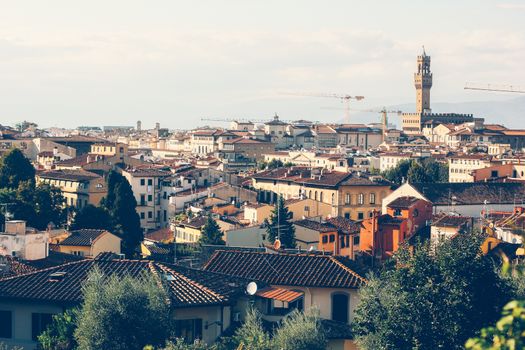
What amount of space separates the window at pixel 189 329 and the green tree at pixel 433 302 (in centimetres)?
313

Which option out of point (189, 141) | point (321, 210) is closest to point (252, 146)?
point (189, 141)

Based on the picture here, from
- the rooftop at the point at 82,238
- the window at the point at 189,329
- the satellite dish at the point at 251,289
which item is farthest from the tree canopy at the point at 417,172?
the window at the point at 189,329

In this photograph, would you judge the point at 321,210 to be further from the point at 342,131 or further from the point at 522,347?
the point at 342,131

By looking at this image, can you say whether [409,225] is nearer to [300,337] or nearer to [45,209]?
[45,209]

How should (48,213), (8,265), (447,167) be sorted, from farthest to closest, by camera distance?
(447,167) → (48,213) → (8,265)

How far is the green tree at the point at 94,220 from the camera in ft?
177

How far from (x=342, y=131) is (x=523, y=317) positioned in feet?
521

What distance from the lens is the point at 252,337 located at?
2119cm

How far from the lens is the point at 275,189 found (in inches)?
3027

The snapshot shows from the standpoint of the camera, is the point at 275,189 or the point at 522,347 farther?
the point at 275,189

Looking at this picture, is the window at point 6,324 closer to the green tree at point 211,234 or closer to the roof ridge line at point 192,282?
the roof ridge line at point 192,282

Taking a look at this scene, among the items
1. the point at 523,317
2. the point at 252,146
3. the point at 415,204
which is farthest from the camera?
the point at 252,146

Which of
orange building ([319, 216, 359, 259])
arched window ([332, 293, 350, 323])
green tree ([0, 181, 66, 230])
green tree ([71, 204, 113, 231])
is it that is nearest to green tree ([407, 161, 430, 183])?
orange building ([319, 216, 359, 259])

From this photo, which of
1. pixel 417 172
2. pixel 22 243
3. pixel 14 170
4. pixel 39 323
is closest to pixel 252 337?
pixel 39 323
